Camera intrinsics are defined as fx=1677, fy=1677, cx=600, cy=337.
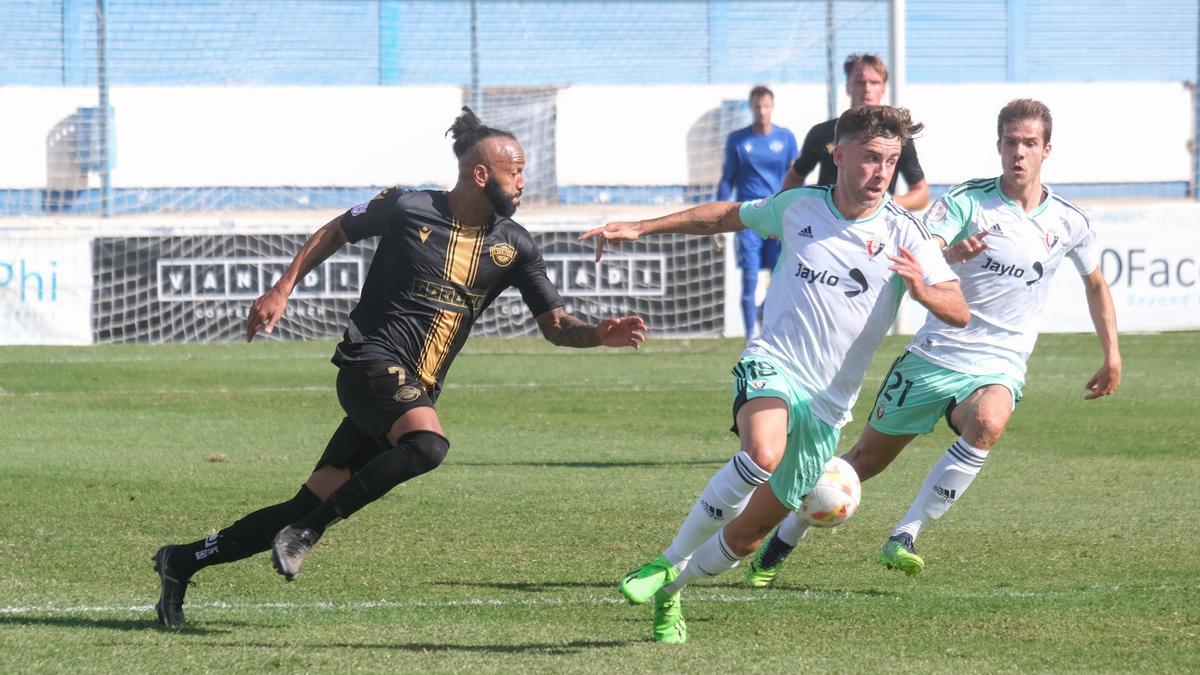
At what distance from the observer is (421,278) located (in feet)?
20.1

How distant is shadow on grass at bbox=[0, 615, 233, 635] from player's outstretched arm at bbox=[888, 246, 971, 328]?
2.60 meters

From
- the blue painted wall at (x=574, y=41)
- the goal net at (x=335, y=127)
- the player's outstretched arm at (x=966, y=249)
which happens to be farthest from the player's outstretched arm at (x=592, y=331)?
the blue painted wall at (x=574, y=41)

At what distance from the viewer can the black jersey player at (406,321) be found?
5.85 m

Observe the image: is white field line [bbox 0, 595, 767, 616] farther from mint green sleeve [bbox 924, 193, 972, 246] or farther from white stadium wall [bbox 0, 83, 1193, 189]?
white stadium wall [bbox 0, 83, 1193, 189]

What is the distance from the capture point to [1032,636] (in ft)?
18.5

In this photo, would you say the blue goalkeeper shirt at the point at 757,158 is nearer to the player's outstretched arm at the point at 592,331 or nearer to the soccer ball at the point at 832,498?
the player's outstretched arm at the point at 592,331

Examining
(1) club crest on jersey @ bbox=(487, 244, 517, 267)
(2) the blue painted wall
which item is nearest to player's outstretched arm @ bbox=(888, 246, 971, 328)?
(1) club crest on jersey @ bbox=(487, 244, 517, 267)

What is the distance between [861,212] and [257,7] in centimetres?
1893

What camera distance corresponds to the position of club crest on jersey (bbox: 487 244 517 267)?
6.21m

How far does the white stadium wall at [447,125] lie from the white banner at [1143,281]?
13.3ft

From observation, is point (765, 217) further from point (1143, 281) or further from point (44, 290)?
point (1143, 281)

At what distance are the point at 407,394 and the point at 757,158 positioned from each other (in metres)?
10.3

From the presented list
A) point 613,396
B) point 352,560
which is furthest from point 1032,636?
point 613,396

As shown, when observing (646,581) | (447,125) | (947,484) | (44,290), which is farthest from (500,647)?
(447,125)
